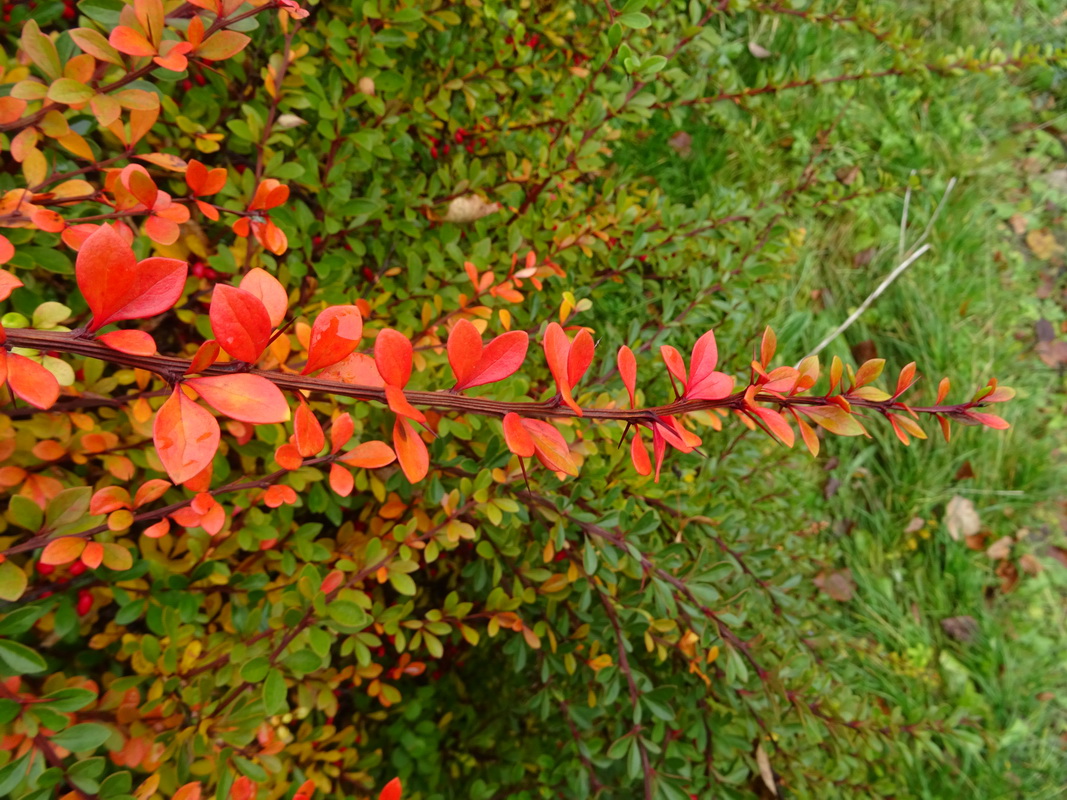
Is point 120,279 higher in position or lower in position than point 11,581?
higher

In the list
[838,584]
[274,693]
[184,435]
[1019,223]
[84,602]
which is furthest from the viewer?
[1019,223]

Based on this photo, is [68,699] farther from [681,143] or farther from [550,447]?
[681,143]

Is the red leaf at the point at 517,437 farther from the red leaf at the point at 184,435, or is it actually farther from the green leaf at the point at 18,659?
the green leaf at the point at 18,659

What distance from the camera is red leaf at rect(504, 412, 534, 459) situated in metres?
0.44

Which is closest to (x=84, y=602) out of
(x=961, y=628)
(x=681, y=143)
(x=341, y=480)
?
(x=341, y=480)

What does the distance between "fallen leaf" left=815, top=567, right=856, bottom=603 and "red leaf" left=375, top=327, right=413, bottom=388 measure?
2.06 meters

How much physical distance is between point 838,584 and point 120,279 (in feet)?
7.60

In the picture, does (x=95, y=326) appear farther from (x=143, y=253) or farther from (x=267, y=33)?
(x=267, y=33)

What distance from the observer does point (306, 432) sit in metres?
0.41

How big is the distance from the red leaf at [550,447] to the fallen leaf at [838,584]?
1.95m

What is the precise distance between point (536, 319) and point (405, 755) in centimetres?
84

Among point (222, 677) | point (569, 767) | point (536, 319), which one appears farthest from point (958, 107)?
point (222, 677)

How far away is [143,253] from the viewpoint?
835 mm

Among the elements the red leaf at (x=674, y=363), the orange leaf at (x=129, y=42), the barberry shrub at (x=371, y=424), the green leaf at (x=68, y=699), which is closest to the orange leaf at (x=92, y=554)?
the barberry shrub at (x=371, y=424)
